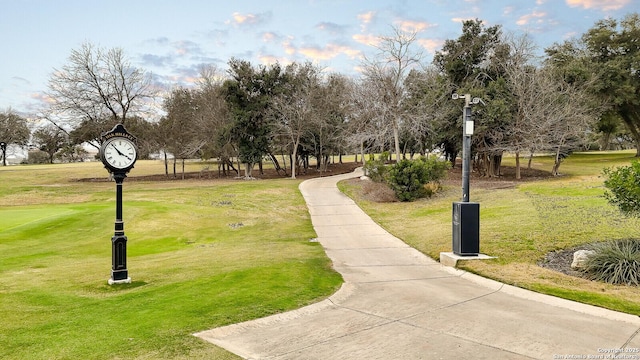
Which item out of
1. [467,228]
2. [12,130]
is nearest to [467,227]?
A: [467,228]

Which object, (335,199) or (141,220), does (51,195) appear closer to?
(141,220)

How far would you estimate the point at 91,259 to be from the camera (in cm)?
1053

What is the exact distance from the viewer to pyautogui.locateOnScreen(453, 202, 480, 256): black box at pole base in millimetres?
8984

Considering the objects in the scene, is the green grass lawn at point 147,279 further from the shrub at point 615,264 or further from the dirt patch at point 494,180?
the dirt patch at point 494,180

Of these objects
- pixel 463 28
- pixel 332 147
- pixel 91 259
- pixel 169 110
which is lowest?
pixel 91 259

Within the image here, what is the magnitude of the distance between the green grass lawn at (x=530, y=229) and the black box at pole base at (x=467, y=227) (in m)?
0.38

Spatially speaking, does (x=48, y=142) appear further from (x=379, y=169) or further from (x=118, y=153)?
(x=118, y=153)

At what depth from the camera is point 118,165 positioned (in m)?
7.93

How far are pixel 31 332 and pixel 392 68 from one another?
83.3 ft

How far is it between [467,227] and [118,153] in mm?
7309

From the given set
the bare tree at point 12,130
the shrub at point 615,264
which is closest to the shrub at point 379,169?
the shrub at point 615,264

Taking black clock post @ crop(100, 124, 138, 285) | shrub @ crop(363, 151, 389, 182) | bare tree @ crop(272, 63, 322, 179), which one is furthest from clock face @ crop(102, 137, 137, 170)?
bare tree @ crop(272, 63, 322, 179)

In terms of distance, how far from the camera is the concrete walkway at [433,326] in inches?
176

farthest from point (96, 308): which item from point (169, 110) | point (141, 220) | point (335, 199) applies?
point (169, 110)
